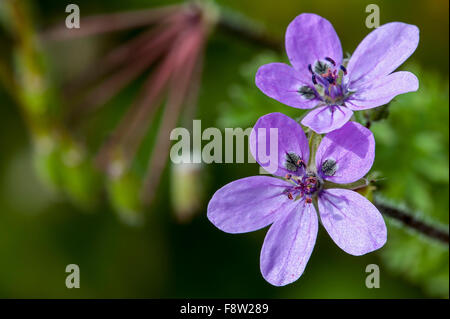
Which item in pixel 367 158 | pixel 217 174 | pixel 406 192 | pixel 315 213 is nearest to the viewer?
pixel 367 158

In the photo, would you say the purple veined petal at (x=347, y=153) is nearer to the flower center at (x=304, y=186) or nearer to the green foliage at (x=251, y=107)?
the flower center at (x=304, y=186)

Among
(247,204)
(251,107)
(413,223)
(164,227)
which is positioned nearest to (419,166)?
A: (251,107)

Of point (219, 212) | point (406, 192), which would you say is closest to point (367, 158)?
point (219, 212)

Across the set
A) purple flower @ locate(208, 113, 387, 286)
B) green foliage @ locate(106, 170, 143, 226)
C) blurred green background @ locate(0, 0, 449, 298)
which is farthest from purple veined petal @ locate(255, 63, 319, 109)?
blurred green background @ locate(0, 0, 449, 298)

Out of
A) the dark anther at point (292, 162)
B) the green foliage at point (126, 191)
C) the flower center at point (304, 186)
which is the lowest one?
the flower center at point (304, 186)

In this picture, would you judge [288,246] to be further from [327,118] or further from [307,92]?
[307,92]

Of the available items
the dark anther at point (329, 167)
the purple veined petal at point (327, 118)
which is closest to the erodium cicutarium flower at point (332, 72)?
the purple veined petal at point (327, 118)

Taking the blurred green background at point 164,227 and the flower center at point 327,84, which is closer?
the flower center at point 327,84
